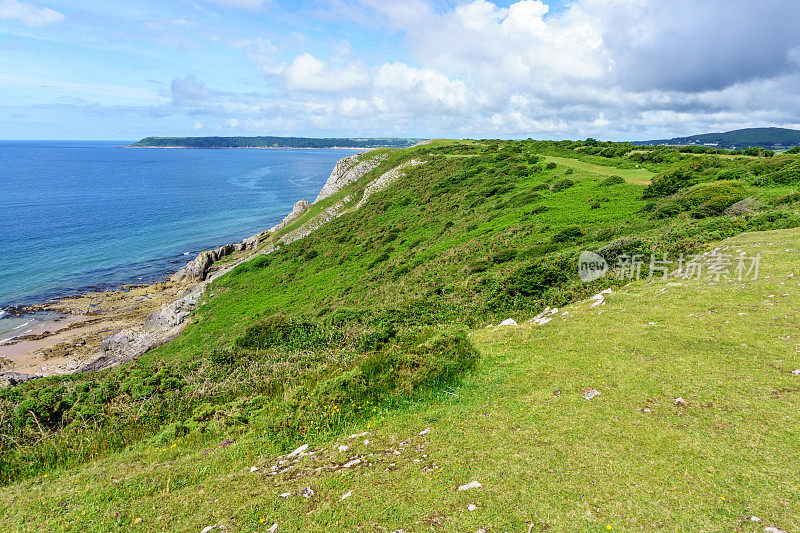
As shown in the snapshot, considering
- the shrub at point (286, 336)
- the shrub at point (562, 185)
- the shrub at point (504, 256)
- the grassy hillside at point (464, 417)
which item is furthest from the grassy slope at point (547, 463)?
the shrub at point (562, 185)

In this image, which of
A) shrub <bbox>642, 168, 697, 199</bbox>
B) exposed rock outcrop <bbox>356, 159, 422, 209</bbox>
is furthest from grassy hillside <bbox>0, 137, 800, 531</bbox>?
exposed rock outcrop <bbox>356, 159, 422, 209</bbox>

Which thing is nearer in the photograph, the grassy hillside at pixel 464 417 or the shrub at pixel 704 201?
the grassy hillside at pixel 464 417

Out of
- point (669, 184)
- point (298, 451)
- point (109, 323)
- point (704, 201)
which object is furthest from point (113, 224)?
point (704, 201)

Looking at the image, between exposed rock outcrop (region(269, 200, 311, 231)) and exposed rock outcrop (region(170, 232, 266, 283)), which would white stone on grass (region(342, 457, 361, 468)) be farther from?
exposed rock outcrop (region(269, 200, 311, 231))

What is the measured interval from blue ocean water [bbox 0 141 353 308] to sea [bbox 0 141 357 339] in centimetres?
15

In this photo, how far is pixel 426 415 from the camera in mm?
9586

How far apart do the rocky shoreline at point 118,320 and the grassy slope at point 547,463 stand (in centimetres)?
2712

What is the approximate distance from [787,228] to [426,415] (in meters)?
23.1

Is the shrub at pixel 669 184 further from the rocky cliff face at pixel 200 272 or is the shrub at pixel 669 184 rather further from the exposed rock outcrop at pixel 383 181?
the exposed rock outcrop at pixel 383 181

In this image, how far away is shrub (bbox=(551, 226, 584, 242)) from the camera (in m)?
26.3

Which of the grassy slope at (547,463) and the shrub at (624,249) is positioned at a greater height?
the shrub at (624,249)

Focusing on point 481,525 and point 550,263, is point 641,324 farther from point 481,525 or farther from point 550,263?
point 481,525

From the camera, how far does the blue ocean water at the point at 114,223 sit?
5825 cm

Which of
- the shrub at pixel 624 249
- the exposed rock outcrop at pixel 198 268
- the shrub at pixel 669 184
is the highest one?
the shrub at pixel 669 184
